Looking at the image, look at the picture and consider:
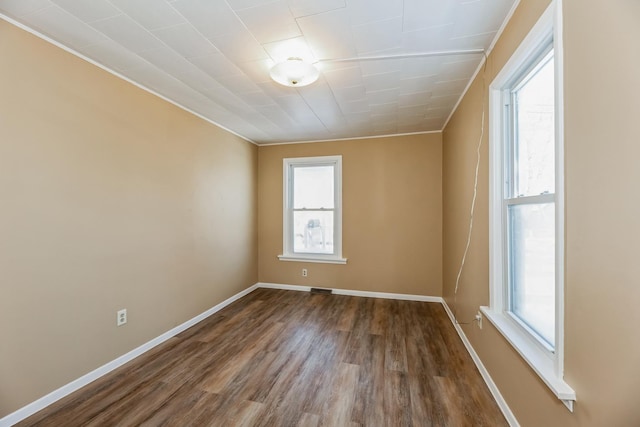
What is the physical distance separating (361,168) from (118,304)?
3332 mm

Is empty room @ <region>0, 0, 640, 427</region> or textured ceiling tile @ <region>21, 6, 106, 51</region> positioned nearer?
empty room @ <region>0, 0, 640, 427</region>

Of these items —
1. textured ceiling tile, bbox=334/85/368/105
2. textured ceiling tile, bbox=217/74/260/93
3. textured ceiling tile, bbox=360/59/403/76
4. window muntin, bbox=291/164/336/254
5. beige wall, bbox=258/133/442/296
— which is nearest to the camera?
textured ceiling tile, bbox=360/59/403/76

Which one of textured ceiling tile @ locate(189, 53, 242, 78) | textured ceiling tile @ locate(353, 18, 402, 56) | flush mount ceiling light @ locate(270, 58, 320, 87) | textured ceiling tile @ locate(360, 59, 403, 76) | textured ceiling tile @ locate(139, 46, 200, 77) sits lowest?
flush mount ceiling light @ locate(270, 58, 320, 87)

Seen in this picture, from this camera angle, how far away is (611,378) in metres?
0.85

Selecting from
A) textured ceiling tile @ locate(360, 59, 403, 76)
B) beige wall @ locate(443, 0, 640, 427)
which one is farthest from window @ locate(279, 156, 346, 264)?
beige wall @ locate(443, 0, 640, 427)

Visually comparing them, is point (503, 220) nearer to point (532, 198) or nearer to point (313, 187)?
point (532, 198)

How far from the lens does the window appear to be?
4141 mm

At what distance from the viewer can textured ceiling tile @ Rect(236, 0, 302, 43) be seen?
4.82 feet

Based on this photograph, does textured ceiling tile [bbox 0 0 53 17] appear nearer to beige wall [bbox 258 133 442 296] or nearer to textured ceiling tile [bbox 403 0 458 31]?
textured ceiling tile [bbox 403 0 458 31]

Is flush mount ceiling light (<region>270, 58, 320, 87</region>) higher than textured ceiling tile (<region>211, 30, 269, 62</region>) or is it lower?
lower

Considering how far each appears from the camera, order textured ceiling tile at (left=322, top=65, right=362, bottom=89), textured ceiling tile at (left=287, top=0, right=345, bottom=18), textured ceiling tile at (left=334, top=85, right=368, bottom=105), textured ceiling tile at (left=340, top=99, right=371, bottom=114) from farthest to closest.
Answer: textured ceiling tile at (left=340, top=99, right=371, bottom=114) < textured ceiling tile at (left=334, top=85, right=368, bottom=105) < textured ceiling tile at (left=322, top=65, right=362, bottom=89) < textured ceiling tile at (left=287, top=0, right=345, bottom=18)

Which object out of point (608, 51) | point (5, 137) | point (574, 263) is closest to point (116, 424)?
point (5, 137)

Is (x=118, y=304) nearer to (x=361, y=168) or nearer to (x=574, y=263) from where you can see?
(x=574, y=263)

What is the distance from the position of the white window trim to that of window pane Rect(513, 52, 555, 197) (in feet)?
0.33
